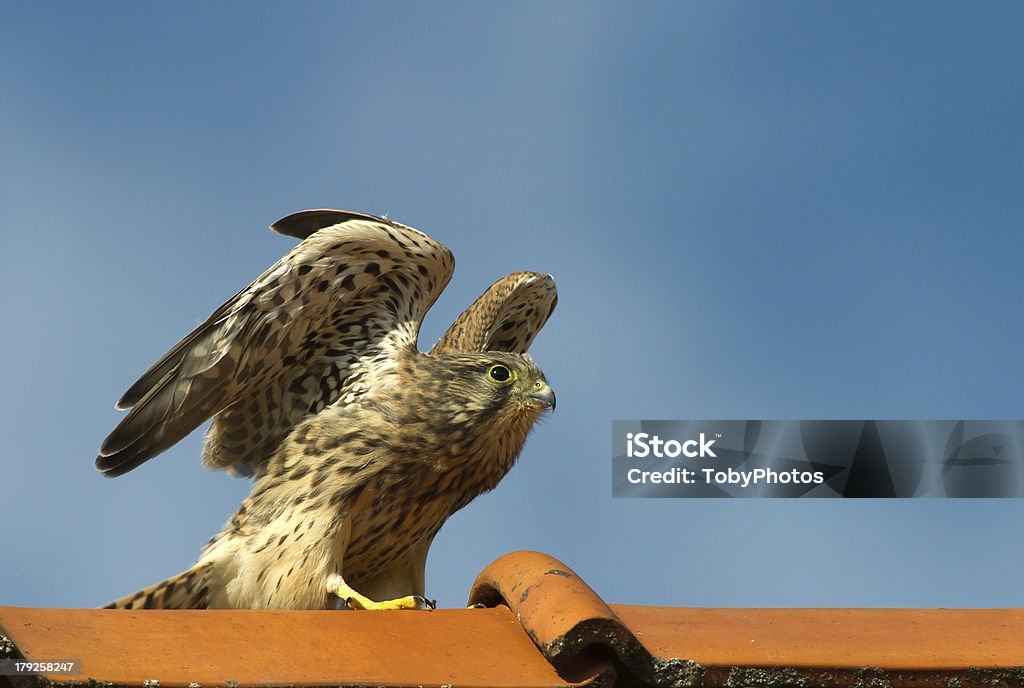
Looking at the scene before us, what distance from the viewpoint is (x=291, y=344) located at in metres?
4.72

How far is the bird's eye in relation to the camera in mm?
4836

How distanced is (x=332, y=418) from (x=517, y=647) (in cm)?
181

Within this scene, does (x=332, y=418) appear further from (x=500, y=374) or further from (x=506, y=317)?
(x=506, y=317)

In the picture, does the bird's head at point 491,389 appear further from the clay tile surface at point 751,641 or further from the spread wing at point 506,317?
the clay tile surface at point 751,641

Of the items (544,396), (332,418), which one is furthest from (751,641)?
(332,418)

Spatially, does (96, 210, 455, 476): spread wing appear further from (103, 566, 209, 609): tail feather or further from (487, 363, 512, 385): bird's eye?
(103, 566, 209, 609): tail feather

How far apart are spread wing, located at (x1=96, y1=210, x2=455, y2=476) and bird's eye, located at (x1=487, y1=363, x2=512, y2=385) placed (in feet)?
1.17

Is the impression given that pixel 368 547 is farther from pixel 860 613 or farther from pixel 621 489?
pixel 621 489

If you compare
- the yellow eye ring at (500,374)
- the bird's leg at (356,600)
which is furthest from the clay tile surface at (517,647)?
the yellow eye ring at (500,374)

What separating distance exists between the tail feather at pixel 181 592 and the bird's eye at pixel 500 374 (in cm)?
129

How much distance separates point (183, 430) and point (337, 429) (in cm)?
57

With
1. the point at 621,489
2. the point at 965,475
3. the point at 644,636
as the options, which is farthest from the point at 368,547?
the point at 965,475

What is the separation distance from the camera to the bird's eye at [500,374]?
4.84m

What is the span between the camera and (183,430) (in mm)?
4594
